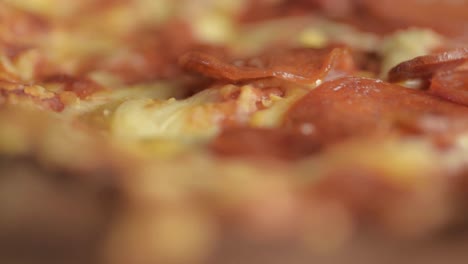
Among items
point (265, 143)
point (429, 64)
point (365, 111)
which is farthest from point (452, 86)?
point (265, 143)

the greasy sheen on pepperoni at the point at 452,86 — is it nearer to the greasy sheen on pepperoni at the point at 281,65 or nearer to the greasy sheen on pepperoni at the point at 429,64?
the greasy sheen on pepperoni at the point at 429,64

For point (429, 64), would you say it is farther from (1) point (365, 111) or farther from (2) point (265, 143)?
(2) point (265, 143)

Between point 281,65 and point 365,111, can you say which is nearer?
point 365,111

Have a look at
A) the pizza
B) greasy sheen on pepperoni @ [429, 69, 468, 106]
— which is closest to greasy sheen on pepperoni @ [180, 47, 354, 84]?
the pizza

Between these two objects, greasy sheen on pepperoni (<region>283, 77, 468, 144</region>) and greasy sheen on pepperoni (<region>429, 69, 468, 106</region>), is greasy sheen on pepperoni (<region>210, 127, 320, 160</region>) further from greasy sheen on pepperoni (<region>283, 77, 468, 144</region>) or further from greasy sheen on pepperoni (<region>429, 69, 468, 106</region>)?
greasy sheen on pepperoni (<region>429, 69, 468, 106</region>)

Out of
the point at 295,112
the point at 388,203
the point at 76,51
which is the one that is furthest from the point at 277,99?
the point at 76,51
